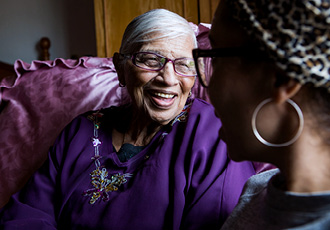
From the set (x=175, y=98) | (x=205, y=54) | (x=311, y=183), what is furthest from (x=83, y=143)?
(x=311, y=183)

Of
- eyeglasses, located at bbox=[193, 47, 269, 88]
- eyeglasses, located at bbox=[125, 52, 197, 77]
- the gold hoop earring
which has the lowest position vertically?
eyeglasses, located at bbox=[125, 52, 197, 77]

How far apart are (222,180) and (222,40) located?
656 millimetres

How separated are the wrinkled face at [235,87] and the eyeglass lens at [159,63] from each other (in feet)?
2.16

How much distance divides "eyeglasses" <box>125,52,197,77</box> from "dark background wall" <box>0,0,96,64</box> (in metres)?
2.96

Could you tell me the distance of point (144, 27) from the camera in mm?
1346

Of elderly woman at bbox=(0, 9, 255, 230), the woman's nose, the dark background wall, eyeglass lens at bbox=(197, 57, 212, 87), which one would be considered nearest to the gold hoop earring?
eyeglass lens at bbox=(197, 57, 212, 87)

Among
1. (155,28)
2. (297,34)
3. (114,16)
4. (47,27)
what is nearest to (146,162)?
(155,28)

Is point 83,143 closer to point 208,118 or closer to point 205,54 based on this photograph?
point 208,118

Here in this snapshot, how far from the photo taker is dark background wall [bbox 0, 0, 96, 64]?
13.6 ft

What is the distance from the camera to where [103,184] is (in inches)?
52.3

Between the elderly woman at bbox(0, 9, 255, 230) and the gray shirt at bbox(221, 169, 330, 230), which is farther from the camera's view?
the elderly woman at bbox(0, 9, 255, 230)

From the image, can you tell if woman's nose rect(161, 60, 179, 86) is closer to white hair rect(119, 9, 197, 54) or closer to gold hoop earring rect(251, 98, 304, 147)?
white hair rect(119, 9, 197, 54)

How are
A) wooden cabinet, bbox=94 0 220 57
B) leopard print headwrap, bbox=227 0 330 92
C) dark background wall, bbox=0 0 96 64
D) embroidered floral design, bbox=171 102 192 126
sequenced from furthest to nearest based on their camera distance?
1. dark background wall, bbox=0 0 96 64
2. wooden cabinet, bbox=94 0 220 57
3. embroidered floral design, bbox=171 102 192 126
4. leopard print headwrap, bbox=227 0 330 92

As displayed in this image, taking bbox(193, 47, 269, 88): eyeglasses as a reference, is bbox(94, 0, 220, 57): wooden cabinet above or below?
below
